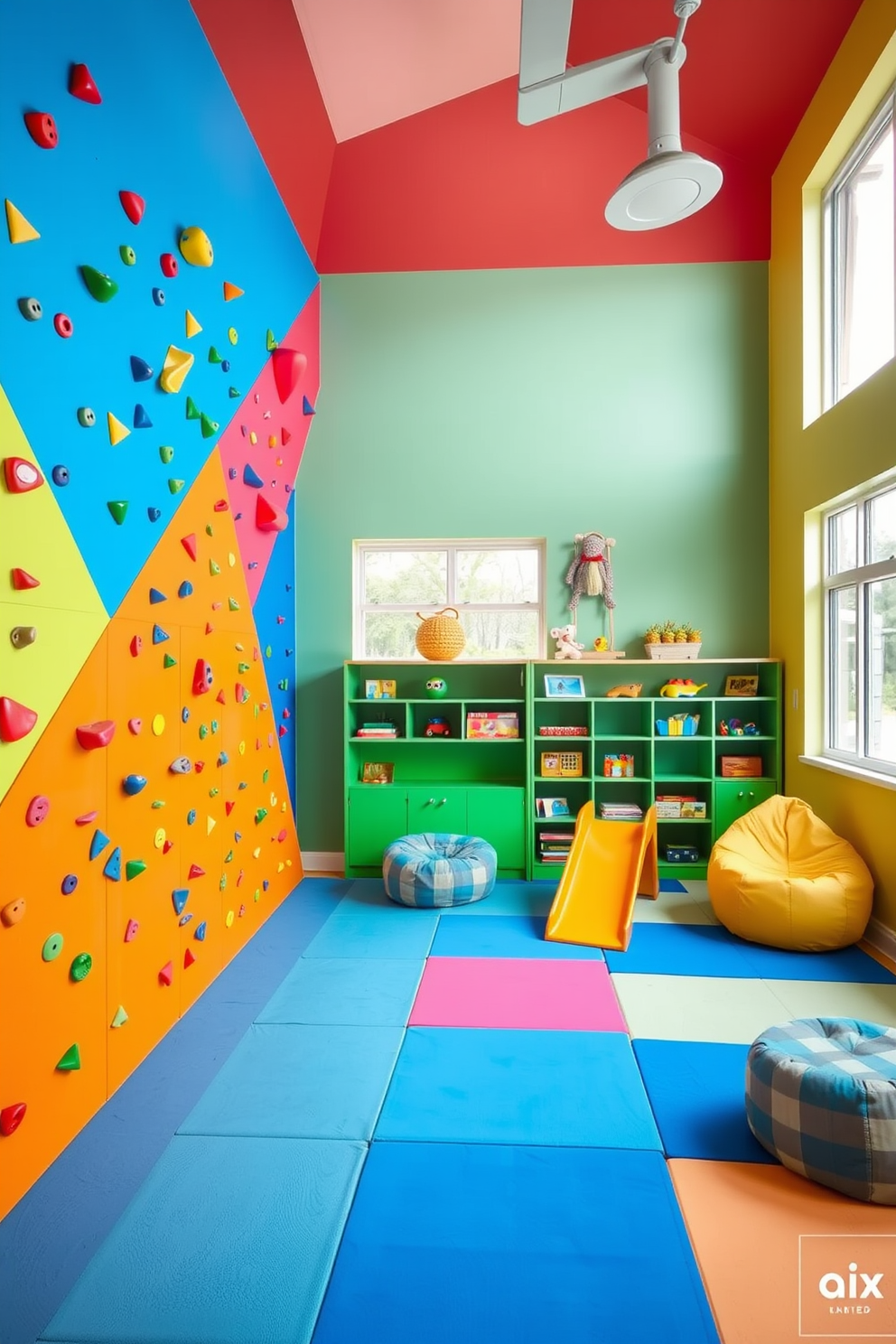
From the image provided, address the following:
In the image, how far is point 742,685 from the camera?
5.34 m

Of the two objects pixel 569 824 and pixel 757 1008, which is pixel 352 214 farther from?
pixel 757 1008

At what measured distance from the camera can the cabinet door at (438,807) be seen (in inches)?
205

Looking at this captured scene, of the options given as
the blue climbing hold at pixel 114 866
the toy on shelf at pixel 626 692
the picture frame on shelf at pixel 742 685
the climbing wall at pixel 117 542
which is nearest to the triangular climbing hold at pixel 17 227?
the climbing wall at pixel 117 542

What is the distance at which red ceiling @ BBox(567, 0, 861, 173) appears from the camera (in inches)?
166

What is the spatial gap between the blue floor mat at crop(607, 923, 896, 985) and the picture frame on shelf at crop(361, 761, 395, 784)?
2075mm

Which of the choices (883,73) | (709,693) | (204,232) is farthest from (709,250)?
(204,232)

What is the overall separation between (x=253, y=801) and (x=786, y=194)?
5203 millimetres

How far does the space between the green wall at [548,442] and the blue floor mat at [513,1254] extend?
3.58 meters

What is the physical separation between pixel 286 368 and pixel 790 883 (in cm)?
397

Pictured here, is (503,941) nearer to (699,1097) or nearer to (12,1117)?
(699,1097)

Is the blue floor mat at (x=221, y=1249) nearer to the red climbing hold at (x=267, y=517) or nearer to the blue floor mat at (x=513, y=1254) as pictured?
the blue floor mat at (x=513, y=1254)

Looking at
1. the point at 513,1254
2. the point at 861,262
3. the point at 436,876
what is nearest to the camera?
the point at 513,1254

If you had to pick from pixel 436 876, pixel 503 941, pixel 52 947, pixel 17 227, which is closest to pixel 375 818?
pixel 436 876

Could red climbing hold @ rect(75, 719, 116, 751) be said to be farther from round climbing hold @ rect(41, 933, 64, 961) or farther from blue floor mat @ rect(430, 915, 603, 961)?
blue floor mat @ rect(430, 915, 603, 961)
